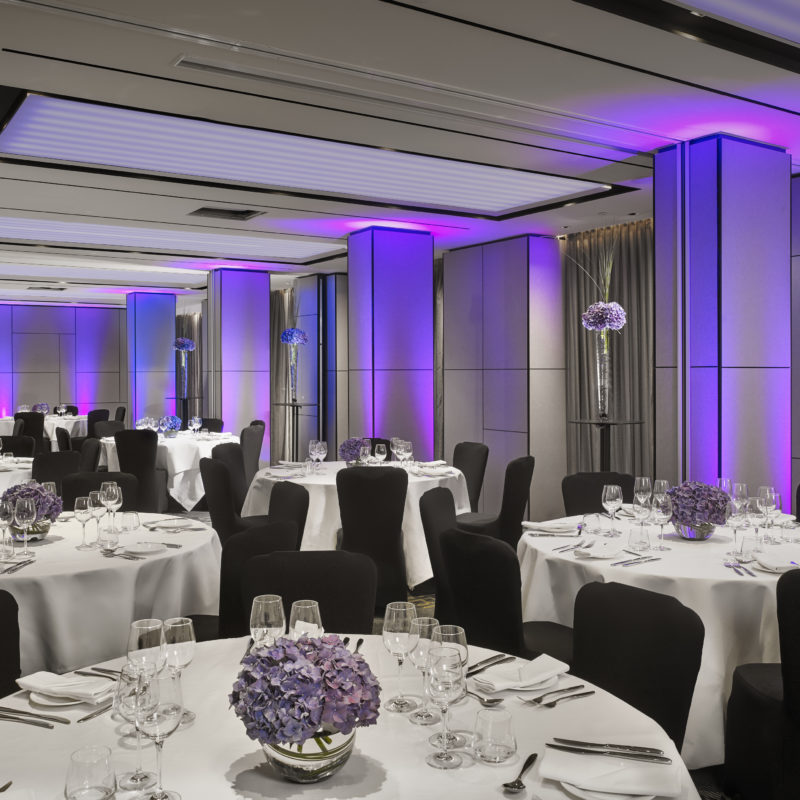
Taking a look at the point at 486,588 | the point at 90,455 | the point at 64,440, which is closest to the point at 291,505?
the point at 486,588

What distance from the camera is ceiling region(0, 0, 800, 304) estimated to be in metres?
3.75

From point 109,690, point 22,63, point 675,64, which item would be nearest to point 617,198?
point 675,64

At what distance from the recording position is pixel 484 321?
10.0 meters

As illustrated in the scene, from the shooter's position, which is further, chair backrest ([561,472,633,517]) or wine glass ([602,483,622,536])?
chair backrest ([561,472,633,517])

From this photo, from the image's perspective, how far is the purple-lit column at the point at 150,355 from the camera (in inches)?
617

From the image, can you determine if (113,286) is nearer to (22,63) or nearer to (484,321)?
(484,321)

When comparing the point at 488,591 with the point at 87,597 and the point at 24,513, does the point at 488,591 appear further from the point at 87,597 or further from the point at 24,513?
the point at 24,513

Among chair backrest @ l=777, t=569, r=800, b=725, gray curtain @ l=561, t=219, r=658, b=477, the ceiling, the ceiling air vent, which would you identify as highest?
the ceiling air vent

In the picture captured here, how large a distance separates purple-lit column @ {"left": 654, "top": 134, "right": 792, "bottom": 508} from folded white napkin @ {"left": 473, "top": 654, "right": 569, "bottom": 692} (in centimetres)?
387

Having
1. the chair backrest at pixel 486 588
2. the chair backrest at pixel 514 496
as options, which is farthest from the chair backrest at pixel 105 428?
the chair backrest at pixel 486 588

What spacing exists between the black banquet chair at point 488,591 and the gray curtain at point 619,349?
544cm

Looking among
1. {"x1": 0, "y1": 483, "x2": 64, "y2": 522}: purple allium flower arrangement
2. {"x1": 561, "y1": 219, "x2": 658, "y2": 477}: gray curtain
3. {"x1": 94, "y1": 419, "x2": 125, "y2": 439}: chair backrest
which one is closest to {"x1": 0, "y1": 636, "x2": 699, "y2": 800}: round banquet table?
{"x1": 0, "y1": 483, "x2": 64, "y2": 522}: purple allium flower arrangement

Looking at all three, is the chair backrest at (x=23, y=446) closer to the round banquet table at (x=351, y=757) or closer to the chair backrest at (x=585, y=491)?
the chair backrest at (x=585, y=491)

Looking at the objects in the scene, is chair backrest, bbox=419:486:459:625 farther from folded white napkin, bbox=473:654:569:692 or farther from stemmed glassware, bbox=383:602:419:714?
stemmed glassware, bbox=383:602:419:714
